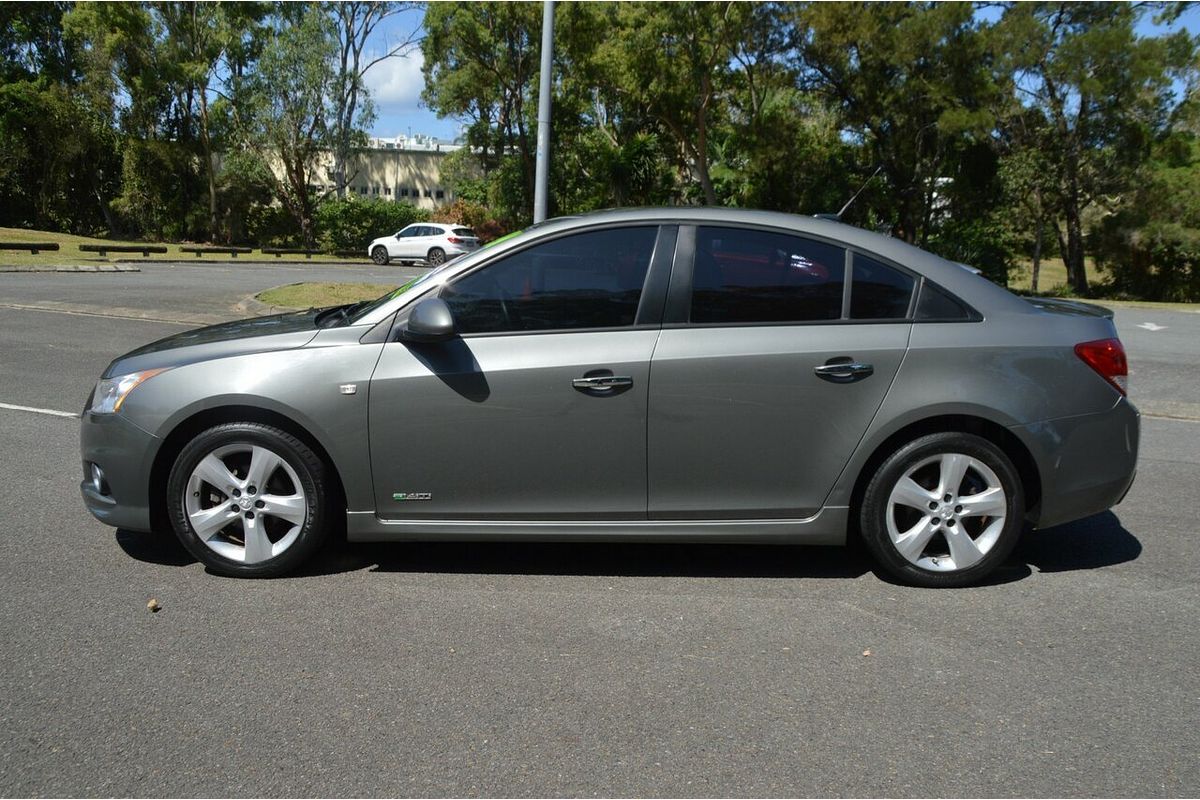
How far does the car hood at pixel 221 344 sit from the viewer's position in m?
4.72

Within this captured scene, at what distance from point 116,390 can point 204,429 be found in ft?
1.56

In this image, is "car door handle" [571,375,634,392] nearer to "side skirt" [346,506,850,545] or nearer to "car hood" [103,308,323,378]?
"side skirt" [346,506,850,545]

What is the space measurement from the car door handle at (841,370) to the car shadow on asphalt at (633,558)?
1.02m

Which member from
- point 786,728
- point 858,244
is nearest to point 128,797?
point 786,728

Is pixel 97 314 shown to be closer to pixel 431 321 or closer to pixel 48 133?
pixel 431 321

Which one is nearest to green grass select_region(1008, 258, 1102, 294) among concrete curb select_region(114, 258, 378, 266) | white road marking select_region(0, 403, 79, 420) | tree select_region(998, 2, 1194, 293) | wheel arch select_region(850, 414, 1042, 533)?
tree select_region(998, 2, 1194, 293)

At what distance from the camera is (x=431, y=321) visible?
14.5ft

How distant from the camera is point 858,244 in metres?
4.75

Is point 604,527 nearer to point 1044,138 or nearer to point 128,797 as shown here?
point 128,797

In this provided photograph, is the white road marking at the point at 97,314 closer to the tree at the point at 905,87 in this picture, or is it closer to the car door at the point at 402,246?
the car door at the point at 402,246

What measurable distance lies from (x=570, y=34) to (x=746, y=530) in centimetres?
3674

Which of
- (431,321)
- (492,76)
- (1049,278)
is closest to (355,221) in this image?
(492,76)

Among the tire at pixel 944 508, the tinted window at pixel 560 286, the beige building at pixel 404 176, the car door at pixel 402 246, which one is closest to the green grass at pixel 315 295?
the tinted window at pixel 560 286

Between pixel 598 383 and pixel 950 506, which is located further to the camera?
pixel 950 506
